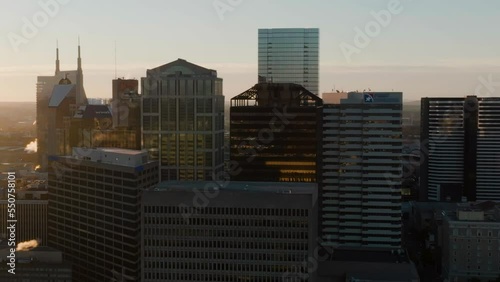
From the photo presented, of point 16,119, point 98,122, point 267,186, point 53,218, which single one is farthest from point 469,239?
point 16,119

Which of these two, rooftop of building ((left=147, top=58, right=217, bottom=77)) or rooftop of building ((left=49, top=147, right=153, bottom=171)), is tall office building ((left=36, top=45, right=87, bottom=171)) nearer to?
rooftop of building ((left=147, top=58, right=217, bottom=77))

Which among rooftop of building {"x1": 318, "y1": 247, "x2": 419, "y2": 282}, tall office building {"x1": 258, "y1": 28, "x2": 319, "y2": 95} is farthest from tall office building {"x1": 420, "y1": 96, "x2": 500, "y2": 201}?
rooftop of building {"x1": 318, "y1": 247, "x2": 419, "y2": 282}

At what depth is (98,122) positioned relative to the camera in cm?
13850

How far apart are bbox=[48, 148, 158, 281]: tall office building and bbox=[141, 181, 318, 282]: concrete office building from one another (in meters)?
11.7

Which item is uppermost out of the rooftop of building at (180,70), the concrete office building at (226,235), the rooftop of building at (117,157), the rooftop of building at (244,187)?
the rooftop of building at (180,70)

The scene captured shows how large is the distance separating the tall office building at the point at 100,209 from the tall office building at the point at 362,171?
24.3 meters

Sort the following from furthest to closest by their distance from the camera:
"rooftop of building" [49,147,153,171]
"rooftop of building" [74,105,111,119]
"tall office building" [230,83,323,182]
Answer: "rooftop of building" [74,105,111,119] < "tall office building" [230,83,323,182] < "rooftop of building" [49,147,153,171]

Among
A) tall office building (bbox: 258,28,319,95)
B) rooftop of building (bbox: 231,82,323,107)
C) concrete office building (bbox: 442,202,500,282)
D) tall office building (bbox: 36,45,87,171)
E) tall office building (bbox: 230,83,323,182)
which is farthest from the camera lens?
tall office building (bbox: 36,45,87,171)

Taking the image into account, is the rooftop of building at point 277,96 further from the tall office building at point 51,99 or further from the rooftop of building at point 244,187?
the tall office building at point 51,99

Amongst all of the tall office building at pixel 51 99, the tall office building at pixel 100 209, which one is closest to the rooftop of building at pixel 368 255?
the tall office building at pixel 100 209

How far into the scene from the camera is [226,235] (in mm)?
57875

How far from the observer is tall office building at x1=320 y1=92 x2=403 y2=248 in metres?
84.5

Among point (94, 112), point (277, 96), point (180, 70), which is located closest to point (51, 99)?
point (94, 112)

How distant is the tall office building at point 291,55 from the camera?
413 ft
